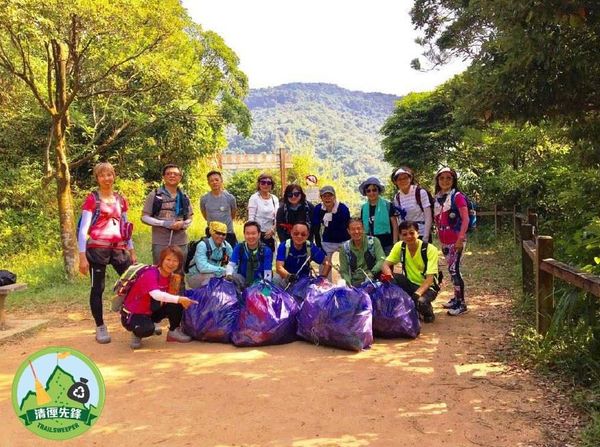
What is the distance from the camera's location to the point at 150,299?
4.47 meters

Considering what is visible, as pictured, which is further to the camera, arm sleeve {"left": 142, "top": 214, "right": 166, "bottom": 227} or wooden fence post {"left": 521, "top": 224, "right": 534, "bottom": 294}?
wooden fence post {"left": 521, "top": 224, "right": 534, "bottom": 294}

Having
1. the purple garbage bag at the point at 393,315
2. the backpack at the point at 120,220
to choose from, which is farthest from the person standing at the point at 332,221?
the backpack at the point at 120,220

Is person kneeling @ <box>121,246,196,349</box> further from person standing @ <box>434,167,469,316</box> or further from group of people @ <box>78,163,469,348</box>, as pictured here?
person standing @ <box>434,167,469,316</box>

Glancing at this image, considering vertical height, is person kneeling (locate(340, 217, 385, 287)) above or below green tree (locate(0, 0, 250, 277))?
below

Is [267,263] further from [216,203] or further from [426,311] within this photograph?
[426,311]

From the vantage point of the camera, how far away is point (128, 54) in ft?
25.9

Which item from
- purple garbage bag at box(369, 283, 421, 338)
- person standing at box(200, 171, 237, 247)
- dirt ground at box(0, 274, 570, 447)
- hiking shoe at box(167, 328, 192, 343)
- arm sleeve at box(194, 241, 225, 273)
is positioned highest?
person standing at box(200, 171, 237, 247)

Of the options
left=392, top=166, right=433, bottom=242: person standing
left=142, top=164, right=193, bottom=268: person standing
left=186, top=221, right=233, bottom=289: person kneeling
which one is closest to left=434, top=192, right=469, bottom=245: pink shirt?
left=392, top=166, right=433, bottom=242: person standing

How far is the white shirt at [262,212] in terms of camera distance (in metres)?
5.87

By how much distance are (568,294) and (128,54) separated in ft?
22.3

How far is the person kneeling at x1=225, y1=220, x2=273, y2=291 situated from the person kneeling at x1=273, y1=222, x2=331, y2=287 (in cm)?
13

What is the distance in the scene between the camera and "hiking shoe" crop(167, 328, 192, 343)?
4.67 m

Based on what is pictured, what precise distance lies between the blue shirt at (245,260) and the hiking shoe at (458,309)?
198 centimetres

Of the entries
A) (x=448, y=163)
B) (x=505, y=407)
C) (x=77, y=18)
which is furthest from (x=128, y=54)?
(x=448, y=163)
